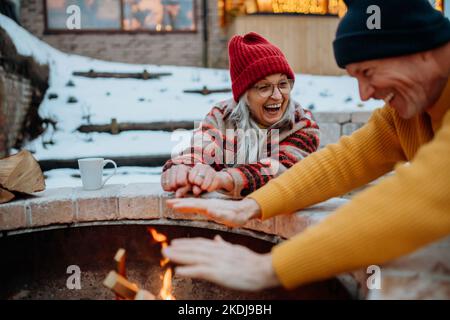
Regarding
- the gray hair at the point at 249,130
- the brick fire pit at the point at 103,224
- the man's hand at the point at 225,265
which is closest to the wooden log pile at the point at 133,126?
the gray hair at the point at 249,130

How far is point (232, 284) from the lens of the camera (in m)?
0.96

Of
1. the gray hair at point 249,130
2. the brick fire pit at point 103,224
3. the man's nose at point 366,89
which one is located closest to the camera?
the man's nose at point 366,89

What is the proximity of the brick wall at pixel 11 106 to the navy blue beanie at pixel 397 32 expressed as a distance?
5.07 m

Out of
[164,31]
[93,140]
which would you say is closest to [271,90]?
[93,140]

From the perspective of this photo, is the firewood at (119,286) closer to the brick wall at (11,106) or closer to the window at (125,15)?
the brick wall at (11,106)

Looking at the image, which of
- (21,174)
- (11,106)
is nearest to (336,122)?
(11,106)

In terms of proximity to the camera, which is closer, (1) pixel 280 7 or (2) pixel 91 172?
(2) pixel 91 172

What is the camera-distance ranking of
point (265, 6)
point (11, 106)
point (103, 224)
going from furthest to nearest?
1. point (265, 6)
2. point (11, 106)
3. point (103, 224)

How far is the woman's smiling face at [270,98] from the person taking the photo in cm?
228

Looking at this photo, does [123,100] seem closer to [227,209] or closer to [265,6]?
[265,6]

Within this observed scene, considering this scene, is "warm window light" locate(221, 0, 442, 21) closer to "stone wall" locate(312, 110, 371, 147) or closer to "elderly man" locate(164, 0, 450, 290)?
"stone wall" locate(312, 110, 371, 147)

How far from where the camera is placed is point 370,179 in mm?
1516

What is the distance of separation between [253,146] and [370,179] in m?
0.82

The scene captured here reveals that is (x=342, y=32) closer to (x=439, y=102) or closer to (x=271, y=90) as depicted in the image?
(x=439, y=102)
